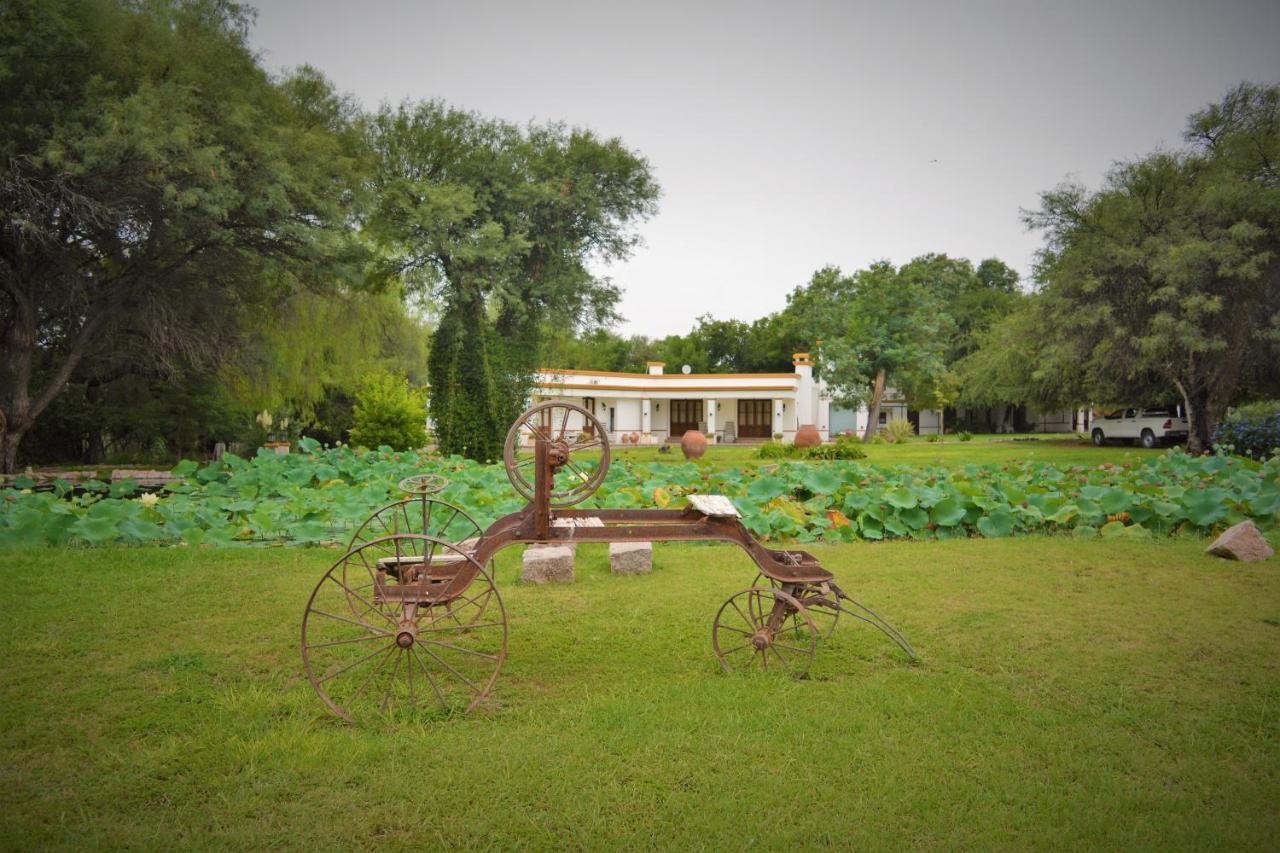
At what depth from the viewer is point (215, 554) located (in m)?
7.80


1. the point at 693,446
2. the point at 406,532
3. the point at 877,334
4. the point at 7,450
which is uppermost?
the point at 877,334

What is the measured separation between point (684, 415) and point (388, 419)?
2163 cm

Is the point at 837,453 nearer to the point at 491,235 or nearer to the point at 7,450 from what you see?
the point at 491,235

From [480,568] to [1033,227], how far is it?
23743 mm

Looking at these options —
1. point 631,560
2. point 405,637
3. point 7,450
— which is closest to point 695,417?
point 7,450

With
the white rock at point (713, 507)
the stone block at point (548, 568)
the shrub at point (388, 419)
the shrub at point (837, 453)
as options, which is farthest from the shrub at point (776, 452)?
the white rock at point (713, 507)

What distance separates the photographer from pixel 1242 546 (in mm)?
7578

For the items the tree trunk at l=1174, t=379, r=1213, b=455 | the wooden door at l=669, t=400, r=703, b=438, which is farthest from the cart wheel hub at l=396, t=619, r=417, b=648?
the wooden door at l=669, t=400, r=703, b=438

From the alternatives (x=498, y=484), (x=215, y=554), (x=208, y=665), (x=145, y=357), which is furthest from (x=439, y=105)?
(x=208, y=665)

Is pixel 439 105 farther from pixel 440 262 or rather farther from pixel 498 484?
pixel 498 484

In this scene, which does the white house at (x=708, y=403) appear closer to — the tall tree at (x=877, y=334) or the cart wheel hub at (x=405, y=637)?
the tall tree at (x=877, y=334)

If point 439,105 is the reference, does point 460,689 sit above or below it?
below

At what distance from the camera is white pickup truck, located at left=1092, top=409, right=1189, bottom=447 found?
2638cm

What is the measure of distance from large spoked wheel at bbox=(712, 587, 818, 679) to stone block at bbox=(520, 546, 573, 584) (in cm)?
191
